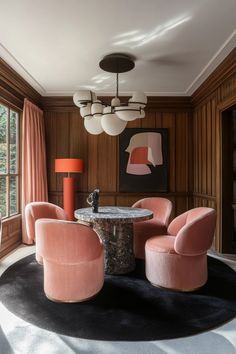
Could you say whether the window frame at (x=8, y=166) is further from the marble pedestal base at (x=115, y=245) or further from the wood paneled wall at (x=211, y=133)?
the wood paneled wall at (x=211, y=133)

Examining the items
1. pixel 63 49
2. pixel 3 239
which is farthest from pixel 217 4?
pixel 3 239

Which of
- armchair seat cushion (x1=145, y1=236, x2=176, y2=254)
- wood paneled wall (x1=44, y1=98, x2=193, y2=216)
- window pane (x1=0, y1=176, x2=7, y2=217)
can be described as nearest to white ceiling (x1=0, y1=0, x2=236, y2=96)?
wood paneled wall (x1=44, y1=98, x2=193, y2=216)

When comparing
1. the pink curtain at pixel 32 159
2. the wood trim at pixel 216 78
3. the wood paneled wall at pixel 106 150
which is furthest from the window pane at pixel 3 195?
the wood trim at pixel 216 78

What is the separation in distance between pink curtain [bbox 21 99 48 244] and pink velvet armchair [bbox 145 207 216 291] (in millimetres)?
2583

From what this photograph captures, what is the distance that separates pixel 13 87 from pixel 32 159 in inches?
47.7

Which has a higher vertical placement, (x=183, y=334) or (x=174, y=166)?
(x=174, y=166)

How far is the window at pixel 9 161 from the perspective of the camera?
4051mm

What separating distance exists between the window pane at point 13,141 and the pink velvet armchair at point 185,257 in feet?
9.48

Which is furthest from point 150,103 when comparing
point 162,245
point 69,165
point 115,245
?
point 162,245

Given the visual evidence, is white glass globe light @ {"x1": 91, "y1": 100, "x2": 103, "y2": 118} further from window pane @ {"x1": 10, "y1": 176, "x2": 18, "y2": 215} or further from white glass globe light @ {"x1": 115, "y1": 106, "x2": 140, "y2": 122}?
window pane @ {"x1": 10, "y1": 176, "x2": 18, "y2": 215}

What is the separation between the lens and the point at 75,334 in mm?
1958

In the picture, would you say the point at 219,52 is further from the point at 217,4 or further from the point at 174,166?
the point at 174,166

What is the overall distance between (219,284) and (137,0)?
9.83 feet

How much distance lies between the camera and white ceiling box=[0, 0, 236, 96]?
2362 millimetres
